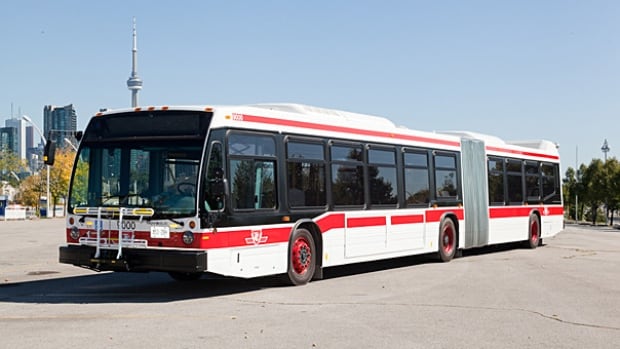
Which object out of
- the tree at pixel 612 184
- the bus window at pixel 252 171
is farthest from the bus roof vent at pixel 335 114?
the tree at pixel 612 184

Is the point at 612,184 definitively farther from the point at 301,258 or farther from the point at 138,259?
the point at 138,259

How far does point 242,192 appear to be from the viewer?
12750mm

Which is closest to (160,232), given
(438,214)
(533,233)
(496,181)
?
(438,214)

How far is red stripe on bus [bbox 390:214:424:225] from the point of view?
17188 millimetres

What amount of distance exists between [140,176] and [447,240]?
9.32 metres

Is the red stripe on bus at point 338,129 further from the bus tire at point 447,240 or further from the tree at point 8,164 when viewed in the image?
the tree at point 8,164

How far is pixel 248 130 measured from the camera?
13031mm

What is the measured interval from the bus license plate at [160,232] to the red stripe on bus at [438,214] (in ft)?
26.4

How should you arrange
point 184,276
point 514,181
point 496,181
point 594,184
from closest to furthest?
point 184,276 → point 496,181 → point 514,181 → point 594,184

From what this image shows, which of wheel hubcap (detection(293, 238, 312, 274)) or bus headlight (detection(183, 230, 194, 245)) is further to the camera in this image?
wheel hubcap (detection(293, 238, 312, 274))

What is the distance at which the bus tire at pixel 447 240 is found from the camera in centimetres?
1928

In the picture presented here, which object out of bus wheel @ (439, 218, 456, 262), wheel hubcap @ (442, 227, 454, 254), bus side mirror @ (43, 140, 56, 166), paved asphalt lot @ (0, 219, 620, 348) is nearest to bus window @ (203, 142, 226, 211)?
paved asphalt lot @ (0, 219, 620, 348)

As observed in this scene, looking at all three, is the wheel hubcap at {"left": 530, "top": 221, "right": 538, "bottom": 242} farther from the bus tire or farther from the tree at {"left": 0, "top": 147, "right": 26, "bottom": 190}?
the tree at {"left": 0, "top": 147, "right": 26, "bottom": 190}

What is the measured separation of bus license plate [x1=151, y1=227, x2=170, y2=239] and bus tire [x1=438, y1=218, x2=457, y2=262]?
8729 millimetres
